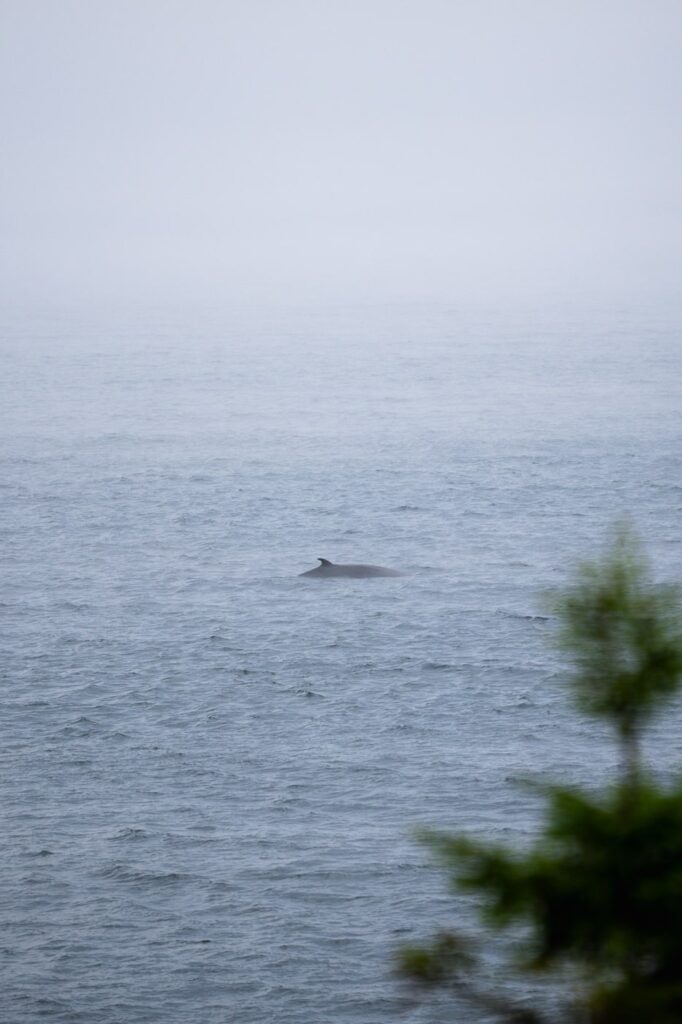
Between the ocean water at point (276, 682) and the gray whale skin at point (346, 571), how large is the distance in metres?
0.86

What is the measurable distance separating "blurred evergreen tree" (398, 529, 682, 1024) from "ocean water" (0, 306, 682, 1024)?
3.53 metres

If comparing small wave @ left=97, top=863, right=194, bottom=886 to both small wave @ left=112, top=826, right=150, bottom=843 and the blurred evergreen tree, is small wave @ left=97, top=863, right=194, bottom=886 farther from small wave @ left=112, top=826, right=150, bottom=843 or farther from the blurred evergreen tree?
the blurred evergreen tree

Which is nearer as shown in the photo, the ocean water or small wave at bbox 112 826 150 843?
the ocean water

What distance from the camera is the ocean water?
78.1 feet

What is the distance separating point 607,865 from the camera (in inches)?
358

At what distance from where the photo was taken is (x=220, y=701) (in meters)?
34.4

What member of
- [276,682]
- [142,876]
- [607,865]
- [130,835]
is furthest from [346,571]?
[607,865]

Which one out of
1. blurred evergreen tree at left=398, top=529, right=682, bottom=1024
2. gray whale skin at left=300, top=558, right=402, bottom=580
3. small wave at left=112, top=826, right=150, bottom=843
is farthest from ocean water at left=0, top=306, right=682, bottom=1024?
blurred evergreen tree at left=398, top=529, right=682, bottom=1024

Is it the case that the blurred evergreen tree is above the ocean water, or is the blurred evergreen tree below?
above

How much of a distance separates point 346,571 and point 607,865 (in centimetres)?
3662

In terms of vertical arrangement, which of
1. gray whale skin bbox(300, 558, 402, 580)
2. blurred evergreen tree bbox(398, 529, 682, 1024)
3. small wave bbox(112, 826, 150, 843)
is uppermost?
blurred evergreen tree bbox(398, 529, 682, 1024)

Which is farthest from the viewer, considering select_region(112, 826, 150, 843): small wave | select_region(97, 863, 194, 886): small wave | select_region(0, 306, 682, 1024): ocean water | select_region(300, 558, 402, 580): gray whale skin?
select_region(300, 558, 402, 580): gray whale skin

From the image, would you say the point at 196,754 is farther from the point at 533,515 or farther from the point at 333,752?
the point at 533,515

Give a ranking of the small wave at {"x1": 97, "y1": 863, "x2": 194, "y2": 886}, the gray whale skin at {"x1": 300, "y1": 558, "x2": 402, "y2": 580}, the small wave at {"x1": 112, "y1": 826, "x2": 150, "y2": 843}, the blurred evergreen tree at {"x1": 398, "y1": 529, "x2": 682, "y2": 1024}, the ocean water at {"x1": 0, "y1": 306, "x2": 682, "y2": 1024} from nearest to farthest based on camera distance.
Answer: the blurred evergreen tree at {"x1": 398, "y1": 529, "x2": 682, "y2": 1024} → the ocean water at {"x1": 0, "y1": 306, "x2": 682, "y2": 1024} → the small wave at {"x1": 97, "y1": 863, "x2": 194, "y2": 886} → the small wave at {"x1": 112, "y1": 826, "x2": 150, "y2": 843} → the gray whale skin at {"x1": 300, "y1": 558, "x2": 402, "y2": 580}
